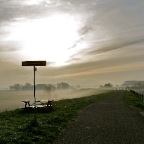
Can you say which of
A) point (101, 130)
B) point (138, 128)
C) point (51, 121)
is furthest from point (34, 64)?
point (138, 128)

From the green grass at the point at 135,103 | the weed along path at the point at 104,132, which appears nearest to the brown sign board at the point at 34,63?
the weed along path at the point at 104,132

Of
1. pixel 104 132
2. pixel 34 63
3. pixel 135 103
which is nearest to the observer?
pixel 104 132

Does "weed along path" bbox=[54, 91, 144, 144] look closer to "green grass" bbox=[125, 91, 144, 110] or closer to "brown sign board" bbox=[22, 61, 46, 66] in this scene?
"brown sign board" bbox=[22, 61, 46, 66]

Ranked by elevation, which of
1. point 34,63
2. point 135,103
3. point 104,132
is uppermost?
point 34,63

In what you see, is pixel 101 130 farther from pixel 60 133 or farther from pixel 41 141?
pixel 41 141

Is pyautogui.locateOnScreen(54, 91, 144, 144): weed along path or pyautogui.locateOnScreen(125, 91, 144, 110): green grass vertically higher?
pyautogui.locateOnScreen(125, 91, 144, 110): green grass

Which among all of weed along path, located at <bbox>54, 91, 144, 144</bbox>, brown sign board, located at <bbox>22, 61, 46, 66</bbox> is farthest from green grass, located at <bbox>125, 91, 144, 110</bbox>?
brown sign board, located at <bbox>22, 61, 46, 66</bbox>

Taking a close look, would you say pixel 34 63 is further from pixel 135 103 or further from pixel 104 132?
pixel 135 103

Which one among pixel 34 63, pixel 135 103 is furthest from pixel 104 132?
pixel 135 103

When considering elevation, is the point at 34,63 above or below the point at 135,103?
above

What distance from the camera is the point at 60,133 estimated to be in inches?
640

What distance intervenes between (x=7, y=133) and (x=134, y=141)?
18.3 ft

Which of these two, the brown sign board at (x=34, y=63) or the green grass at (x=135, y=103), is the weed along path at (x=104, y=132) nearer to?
the brown sign board at (x=34, y=63)

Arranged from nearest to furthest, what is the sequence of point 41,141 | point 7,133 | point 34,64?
1. point 41,141
2. point 7,133
3. point 34,64
